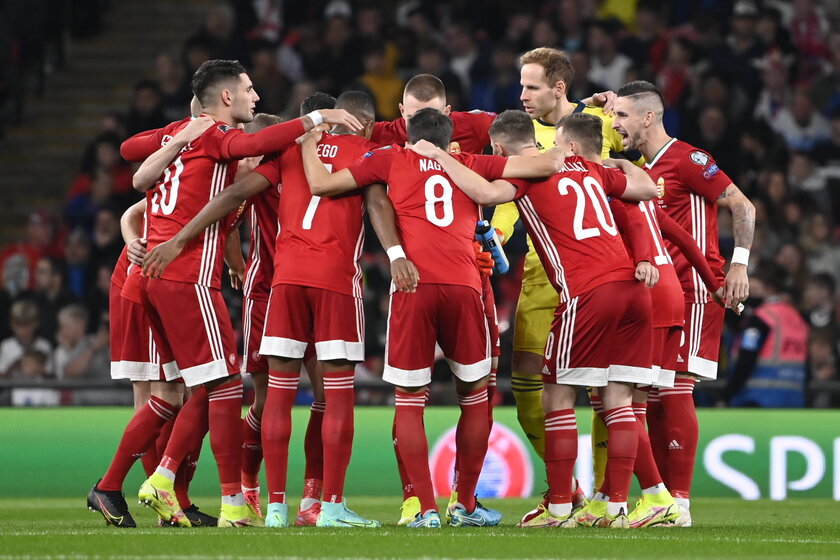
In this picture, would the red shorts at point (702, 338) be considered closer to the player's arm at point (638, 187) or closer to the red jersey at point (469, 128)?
the player's arm at point (638, 187)

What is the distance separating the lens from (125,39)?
58.0 ft

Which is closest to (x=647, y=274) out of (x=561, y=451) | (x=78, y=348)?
(x=561, y=451)

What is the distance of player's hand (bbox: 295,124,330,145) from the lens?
722 cm

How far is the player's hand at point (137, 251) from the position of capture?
7.29 m

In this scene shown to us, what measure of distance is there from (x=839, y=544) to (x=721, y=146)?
762cm

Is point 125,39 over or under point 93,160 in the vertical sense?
over

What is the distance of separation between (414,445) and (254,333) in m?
1.31

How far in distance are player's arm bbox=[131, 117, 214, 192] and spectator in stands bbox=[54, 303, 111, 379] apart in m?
5.53

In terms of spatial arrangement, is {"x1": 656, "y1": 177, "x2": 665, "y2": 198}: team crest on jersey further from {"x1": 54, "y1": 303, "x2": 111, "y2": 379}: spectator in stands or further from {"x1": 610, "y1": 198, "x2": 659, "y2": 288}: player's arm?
{"x1": 54, "y1": 303, "x2": 111, "y2": 379}: spectator in stands

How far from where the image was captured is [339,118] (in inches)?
283

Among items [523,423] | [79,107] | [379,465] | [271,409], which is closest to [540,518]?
[523,423]

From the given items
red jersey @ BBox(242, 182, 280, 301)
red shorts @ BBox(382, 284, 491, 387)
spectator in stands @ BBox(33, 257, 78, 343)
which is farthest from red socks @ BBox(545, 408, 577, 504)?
spectator in stands @ BBox(33, 257, 78, 343)

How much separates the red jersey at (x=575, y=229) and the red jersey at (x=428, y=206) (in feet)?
0.95

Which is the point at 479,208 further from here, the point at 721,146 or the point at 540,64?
the point at 721,146
